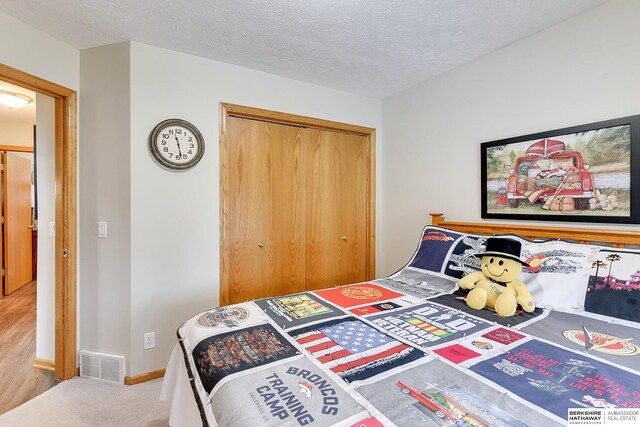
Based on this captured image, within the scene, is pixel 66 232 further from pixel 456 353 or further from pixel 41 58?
pixel 456 353

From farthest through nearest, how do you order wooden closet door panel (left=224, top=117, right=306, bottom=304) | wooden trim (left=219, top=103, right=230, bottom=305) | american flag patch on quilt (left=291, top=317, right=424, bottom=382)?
wooden closet door panel (left=224, top=117, right=306, bottom=304) < wooden trim (left=219, top=103, right=230, bottom=305) < american flag patch on quilt (left=291, top=317, right=424, bottom=382)

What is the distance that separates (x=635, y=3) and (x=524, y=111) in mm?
726

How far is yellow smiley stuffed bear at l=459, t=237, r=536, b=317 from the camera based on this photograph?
1521 mm

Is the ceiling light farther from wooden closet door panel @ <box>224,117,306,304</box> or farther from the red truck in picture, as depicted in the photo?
the red truck in picture

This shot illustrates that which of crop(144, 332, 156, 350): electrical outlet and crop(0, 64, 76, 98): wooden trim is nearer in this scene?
Answer: crop(0, 64, 76, 98): wooden trim

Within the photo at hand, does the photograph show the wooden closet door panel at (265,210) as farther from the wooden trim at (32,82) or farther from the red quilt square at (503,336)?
the red quilt square at (503,336)

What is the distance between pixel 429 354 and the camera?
1107mm

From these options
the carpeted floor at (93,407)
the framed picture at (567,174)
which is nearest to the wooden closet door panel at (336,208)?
the framed picture at (567,174)

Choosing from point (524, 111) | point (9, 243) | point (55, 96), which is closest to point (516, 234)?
point (524, 111)

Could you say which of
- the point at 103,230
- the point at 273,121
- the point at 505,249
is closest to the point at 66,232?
the point at 103,230

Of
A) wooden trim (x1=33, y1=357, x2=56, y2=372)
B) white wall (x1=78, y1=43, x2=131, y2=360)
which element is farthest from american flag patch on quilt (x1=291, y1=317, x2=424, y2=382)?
wooden trim (x1=33, y1=357, x2=56, y2=372)

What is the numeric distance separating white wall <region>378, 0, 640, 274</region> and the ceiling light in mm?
3957

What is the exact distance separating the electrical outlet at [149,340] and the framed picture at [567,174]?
2.79 meters

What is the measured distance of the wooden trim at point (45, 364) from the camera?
2400mm
